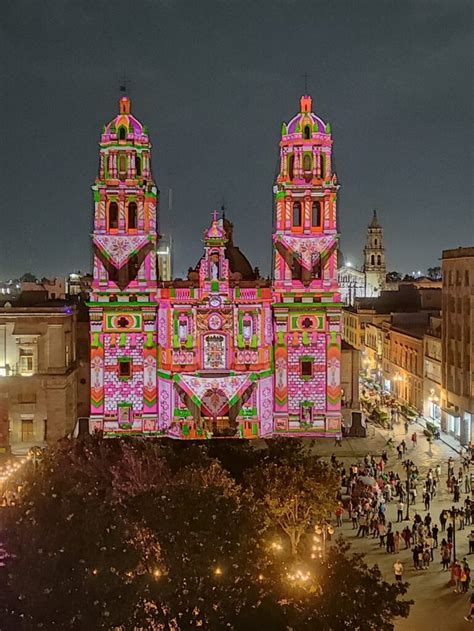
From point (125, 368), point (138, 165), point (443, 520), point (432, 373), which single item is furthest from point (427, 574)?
point (138, 165)

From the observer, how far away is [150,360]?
6122 cm

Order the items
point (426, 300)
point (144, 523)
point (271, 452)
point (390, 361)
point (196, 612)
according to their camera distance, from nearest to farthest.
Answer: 1. point (196, 612)
2. point (144, 523)
3. point (271, 452)
4. point (390, 361)
5. point (426, 300)

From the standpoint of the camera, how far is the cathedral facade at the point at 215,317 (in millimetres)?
60594

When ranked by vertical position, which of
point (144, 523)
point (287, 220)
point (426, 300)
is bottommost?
point (144, 523)

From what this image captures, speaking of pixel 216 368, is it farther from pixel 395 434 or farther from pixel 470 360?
pixel 470 360

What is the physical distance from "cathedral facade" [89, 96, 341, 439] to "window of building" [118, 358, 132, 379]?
8 centimetres

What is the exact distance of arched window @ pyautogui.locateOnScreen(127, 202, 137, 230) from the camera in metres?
61.9

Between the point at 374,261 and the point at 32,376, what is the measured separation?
116523 millimetres

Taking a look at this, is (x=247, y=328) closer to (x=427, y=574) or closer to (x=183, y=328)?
(x=183, y=328)

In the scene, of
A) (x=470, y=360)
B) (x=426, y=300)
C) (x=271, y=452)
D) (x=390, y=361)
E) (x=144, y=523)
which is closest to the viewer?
(x=144, y=523)

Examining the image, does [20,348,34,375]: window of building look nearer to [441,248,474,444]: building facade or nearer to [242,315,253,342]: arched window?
[242,315,253,342]: arched window

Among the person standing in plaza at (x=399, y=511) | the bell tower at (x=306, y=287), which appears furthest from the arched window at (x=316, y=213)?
the person standing in plaza at (x=399, y=511)

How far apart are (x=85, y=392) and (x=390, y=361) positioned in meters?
36.7

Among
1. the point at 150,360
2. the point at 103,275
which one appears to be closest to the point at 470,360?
the point at 150,360
